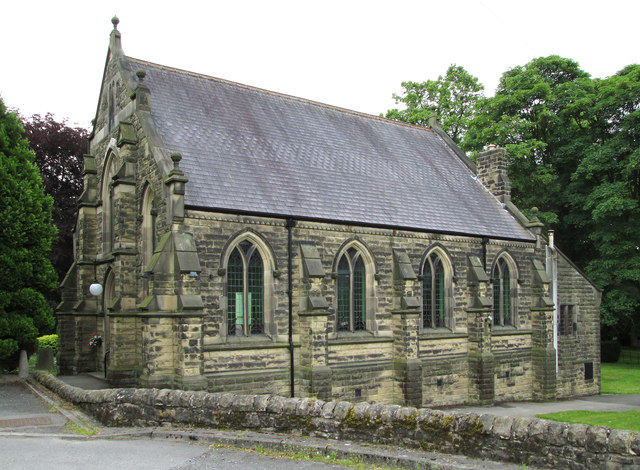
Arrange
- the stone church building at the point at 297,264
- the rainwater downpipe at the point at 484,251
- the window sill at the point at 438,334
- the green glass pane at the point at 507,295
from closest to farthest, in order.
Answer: the stone church building at the point at 297,264, the window sill at the point at 438,334, the rainwater downpipe at the point at 484,251, the green glass pane at the point at 507,295

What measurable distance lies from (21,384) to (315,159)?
13.0m

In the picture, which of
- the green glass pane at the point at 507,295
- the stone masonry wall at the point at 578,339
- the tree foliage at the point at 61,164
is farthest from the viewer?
the tree foliage at the point at 61,164

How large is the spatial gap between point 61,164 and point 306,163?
18331 millimetres

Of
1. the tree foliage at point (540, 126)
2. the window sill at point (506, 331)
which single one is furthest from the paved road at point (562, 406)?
the tree foliage at point (540, 126)

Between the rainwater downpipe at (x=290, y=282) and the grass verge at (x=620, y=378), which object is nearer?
the rainwater downpipe at (x=290, y=282)

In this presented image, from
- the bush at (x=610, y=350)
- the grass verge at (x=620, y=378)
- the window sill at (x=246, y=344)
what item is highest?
the window sill at (x=246, y=344)

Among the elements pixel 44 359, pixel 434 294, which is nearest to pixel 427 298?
pixel 434 294

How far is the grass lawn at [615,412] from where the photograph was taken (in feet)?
58.1

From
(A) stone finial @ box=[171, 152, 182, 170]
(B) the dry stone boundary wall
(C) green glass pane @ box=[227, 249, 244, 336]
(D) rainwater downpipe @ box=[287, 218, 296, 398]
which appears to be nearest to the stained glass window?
(D) rainwater downpipe @ box=[287, 218, 296, 398]

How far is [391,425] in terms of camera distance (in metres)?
9.65

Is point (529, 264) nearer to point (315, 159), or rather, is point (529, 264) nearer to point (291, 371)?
point (315, 159)

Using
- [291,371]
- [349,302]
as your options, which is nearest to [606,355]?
[349,302]

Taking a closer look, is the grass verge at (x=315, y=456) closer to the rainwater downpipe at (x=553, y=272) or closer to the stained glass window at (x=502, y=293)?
the stained glass window at (x=502, y=293)

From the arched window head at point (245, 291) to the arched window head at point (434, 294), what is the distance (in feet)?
22.8
